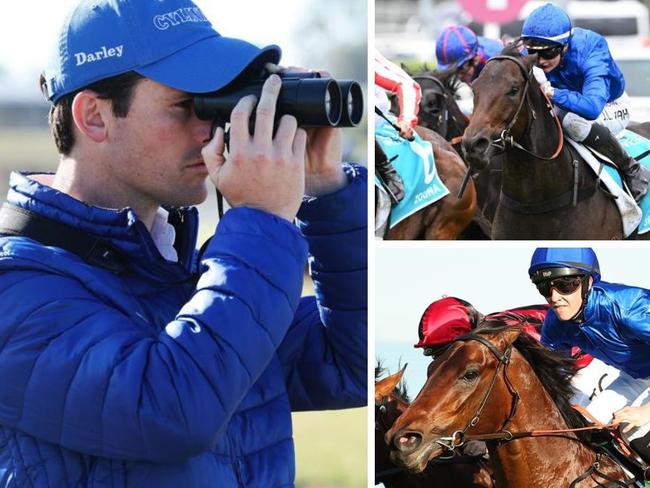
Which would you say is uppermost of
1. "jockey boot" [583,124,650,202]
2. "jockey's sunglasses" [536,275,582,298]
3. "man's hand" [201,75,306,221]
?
"man's hand" [201,75,306,221]

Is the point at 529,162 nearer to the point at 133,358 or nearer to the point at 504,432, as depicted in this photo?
the point at 504,432

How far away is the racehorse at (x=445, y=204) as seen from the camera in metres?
3.05

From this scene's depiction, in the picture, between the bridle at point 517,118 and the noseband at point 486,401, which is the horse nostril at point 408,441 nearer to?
the noseband at point 486,401

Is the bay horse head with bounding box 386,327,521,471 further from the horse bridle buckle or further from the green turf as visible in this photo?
the green turf

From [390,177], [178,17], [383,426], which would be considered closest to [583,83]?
[390,177]

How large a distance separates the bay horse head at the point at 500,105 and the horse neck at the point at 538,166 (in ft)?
0.11

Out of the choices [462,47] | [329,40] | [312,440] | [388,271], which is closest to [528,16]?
[462,47]

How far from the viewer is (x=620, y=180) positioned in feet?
11.4

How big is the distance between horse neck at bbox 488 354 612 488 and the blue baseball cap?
5.15 feet

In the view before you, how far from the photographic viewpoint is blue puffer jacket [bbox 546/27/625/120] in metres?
3.05

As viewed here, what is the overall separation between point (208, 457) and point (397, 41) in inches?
75.5

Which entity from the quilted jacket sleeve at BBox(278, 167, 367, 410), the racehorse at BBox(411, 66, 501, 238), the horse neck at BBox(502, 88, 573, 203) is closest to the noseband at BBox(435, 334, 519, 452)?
the racehorse at BBox(411, 66, 501, 238)

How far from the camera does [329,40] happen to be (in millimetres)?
7359

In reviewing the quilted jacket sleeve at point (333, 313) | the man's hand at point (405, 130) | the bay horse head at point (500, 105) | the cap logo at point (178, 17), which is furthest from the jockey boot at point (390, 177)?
the cap logo at point (178, 17)
